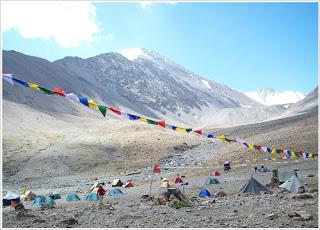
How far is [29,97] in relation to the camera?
380 ft

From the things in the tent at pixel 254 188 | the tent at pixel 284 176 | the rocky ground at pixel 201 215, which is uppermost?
the tent at pixel 284 176

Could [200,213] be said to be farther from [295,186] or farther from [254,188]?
[295,186]

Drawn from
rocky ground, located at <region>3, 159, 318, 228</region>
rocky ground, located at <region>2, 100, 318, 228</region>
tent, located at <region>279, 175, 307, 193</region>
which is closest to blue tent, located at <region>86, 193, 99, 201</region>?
rocky ground, located at <region>2, 100, 318, 228</region>

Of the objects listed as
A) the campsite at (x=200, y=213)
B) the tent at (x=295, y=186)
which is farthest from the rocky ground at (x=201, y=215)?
the tent at (x=295, y=186)

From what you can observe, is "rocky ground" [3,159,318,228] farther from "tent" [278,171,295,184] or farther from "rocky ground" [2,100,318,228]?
"tent" [278,171,295,184]

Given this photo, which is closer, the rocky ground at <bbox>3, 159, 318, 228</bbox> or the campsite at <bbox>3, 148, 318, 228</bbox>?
the rocky ground at <bbox>3, 159, 318, 228</bbox>

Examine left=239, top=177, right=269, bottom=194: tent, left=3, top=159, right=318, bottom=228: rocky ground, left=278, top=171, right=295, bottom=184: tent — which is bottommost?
left=3, top=159, right=318, bottom=228: rocky ground

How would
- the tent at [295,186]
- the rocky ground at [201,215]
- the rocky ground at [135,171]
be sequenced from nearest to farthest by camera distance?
1. the rocky ground at [201,215]
2. the rocky ground at [135,171]
3. the tent at [295,186]

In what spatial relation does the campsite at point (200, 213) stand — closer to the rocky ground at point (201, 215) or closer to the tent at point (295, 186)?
the rocky ground at point (201, 215)

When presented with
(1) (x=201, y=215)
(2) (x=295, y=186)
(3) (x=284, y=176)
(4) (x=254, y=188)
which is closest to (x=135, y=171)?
(3) (x=284, y=176)

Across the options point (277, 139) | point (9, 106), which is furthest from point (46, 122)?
point (277, 139)

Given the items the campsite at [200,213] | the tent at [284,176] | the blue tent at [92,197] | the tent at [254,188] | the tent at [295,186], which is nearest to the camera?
the campsite at [200,213]

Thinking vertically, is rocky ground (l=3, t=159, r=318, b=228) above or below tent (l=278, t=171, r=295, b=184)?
below

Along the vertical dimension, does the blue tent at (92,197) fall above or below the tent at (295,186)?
below
